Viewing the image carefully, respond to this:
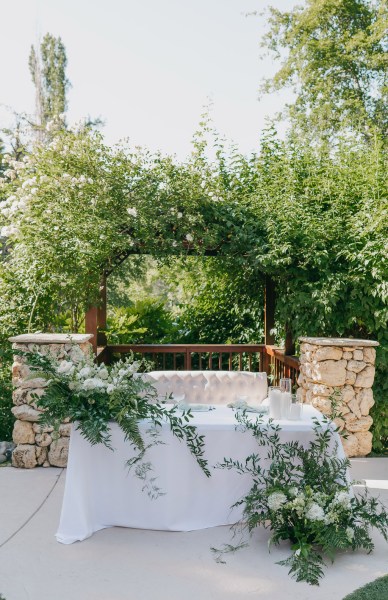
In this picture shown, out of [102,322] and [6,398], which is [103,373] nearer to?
[6,398]

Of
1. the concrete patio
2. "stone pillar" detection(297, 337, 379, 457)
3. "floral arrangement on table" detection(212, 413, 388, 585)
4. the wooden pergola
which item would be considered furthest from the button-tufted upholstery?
the concrete patio

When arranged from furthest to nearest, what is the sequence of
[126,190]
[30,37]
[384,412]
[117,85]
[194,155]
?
[30,37], [117,85], [194,155], [126,190], [384,412]

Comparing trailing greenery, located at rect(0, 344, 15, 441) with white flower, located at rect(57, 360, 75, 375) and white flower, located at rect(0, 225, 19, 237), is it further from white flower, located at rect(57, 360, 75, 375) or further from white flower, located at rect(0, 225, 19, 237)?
white flower, located at rect(57, 360, 75, 375)

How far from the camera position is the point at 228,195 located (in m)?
6.67

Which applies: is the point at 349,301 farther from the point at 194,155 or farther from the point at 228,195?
the point at 194,155

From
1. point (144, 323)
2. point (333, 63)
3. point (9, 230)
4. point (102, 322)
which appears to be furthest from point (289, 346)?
point (333, 63)

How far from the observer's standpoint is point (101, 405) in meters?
3.57

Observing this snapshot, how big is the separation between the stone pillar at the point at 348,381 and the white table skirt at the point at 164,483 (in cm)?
160

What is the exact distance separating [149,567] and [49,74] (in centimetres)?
1862

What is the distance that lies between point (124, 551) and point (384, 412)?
327 centimetres

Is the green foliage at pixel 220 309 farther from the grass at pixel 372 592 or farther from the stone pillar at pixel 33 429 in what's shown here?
the grass at pixel 372 592

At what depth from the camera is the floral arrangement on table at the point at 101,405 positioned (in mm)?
3488

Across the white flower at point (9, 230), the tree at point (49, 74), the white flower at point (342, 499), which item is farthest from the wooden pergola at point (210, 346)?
the tree at point (49, 74)

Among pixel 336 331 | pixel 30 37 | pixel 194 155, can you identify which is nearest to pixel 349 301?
pixel 336 331
